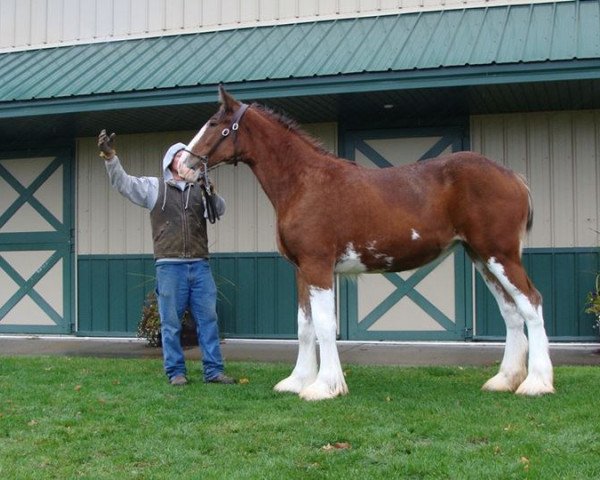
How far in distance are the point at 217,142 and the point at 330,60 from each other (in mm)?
3288

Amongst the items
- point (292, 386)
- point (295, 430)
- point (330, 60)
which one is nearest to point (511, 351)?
point (292, 386)

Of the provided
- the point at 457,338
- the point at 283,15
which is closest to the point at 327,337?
the point at 457,338

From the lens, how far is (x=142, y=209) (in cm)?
1161

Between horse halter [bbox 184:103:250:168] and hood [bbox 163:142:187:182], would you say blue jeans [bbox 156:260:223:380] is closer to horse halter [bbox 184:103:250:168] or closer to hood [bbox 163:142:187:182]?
hood [bbox 163:142:187:182]

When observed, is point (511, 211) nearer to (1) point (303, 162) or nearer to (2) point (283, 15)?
(1) point (303, 162)

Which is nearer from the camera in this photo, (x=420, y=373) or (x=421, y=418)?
(x=421, y=418)

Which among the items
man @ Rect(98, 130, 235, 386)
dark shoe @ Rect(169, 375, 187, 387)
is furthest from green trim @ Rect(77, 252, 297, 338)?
dark shoe @ Rect(169, 375, 187, 387)

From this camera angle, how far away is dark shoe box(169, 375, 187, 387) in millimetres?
7212

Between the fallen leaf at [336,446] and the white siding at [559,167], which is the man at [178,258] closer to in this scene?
the fallen leaf at [336,446]

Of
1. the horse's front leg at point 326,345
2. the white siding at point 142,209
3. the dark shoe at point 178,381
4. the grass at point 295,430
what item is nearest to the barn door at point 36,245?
the white siding at point 142,209

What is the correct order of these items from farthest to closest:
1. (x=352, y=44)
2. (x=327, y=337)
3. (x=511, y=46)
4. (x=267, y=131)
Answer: (x=352, y=44) → (x=511, y=46) → (x=267, y=131) → (x=327, y=337)

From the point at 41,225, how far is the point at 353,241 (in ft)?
22.5

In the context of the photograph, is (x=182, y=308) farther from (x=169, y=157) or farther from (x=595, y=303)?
(x=595, y=303)

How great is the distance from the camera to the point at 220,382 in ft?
24.0
